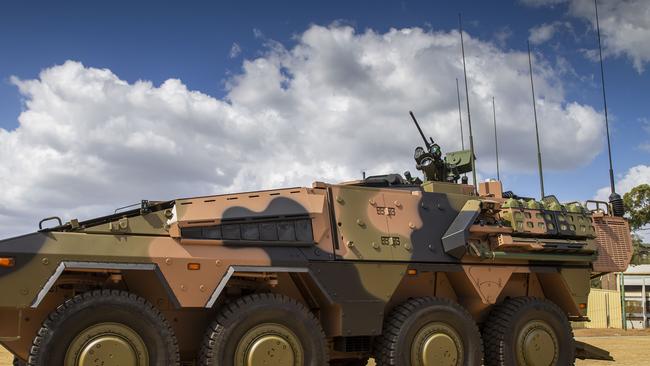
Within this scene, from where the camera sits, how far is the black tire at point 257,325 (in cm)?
731

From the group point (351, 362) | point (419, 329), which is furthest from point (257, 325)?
point (351, 362)

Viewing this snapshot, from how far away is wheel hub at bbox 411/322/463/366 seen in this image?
8562 mm

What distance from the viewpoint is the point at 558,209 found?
10133 mm

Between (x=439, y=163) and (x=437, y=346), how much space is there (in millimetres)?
3894

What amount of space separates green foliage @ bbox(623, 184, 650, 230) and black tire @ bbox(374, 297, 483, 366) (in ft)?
104

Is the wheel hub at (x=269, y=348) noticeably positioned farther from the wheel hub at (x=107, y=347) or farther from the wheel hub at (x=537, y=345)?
the wheel hub at (x=537, y=345)

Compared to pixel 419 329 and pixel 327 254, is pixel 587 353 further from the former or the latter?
pixel 327 254

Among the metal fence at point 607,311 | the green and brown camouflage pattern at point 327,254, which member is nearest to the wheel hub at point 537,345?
the green and brown camouflage pattern at point 327,254

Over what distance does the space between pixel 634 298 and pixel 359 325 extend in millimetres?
24264

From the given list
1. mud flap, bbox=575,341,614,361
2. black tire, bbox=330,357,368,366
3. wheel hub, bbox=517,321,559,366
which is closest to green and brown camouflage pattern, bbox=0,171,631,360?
mud flap, bbox=575,341,614,361

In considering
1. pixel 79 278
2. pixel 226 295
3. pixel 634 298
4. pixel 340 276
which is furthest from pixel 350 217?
pixel 634 298

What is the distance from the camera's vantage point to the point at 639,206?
37.7 meters

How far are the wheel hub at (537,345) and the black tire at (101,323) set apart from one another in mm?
4722

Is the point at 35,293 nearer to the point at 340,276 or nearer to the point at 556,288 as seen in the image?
the point at 340,276
